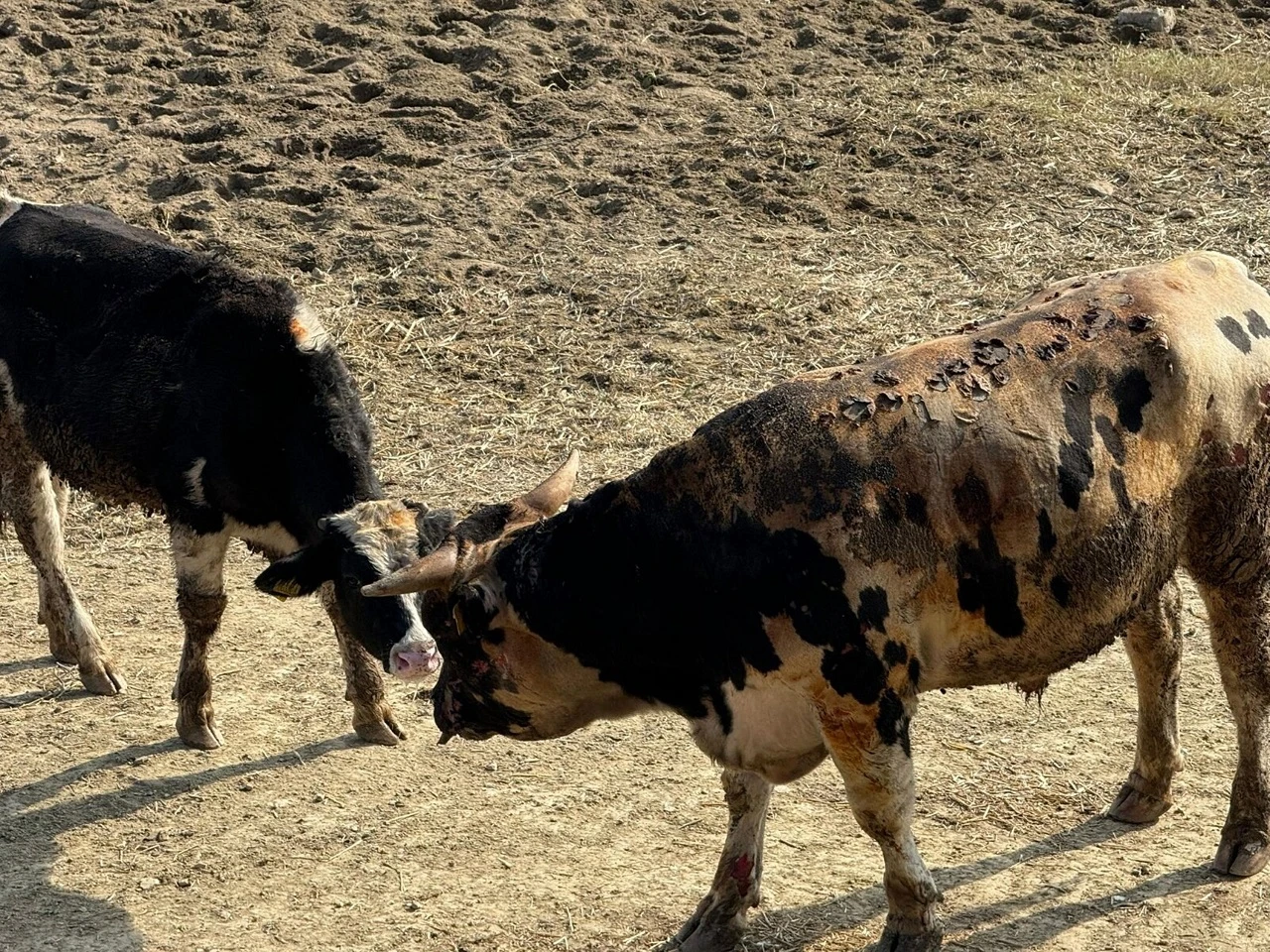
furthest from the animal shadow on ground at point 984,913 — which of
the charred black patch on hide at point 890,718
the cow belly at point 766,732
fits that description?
the charred black patch on hide at point 890,718

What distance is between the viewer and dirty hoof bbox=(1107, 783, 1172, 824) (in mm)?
6312

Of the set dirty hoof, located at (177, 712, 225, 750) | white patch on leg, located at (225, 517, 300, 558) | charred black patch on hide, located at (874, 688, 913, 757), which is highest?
charred black patch on hide, located at (874, 688, 913, 757)

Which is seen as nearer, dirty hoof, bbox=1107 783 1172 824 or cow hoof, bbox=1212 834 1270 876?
cow hoof, bbox=1212 834 1270 876

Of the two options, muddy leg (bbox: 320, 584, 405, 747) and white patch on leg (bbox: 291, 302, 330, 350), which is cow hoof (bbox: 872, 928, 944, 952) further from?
white patch on leg (bbox: 291, 302, 330, 350)

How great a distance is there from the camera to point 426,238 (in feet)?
39.8

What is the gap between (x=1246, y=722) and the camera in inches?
233

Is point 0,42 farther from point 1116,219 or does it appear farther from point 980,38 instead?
point 1116,219

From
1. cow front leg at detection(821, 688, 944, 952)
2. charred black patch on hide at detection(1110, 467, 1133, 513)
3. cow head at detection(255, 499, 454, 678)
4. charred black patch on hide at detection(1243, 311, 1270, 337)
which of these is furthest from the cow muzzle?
charred black patch on hide at detection(1243, 311, 1270, 337)

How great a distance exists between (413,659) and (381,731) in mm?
1112

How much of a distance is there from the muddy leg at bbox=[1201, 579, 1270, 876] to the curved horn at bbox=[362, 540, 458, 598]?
2602mm

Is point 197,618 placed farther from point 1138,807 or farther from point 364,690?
point 1138,807

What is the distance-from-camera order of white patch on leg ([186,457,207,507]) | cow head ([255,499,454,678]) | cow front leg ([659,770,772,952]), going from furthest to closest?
white patch on leg ([186,457,207,507]) < cow head ([255,499,454,678]) < cow front leg ([659,770,772,952])

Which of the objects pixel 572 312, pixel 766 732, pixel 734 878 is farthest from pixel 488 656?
pixel 572 312

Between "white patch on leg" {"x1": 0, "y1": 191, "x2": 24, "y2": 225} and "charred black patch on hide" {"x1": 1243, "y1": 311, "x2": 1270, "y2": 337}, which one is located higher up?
"charred black patch on hide" {"x1": 1243, "y1": 311, "x2": 1270, "y2": 337}
